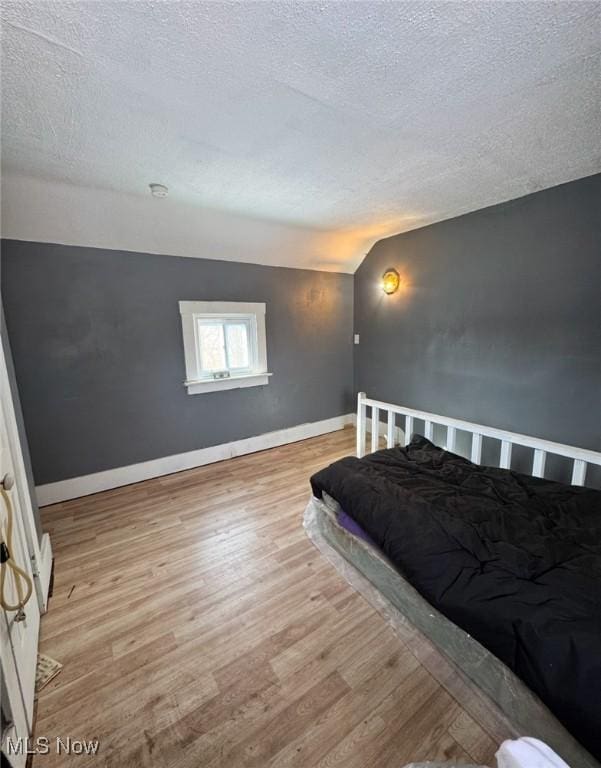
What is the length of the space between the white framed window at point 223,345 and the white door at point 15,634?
1.65 m

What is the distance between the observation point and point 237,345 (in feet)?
11.1

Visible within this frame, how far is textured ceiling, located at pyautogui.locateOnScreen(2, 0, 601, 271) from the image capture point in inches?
38.8

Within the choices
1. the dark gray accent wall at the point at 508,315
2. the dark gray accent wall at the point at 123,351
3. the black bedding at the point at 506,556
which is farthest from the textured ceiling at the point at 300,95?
the black bedding at the point at 506,556

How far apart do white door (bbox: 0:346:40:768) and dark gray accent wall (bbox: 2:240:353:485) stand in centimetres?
120

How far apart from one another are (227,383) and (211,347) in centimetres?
41

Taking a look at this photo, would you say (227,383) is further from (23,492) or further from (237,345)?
(23,492)

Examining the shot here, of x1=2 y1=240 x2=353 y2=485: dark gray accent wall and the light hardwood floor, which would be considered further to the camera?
x1=2 y1=240 x2=353 y2=485: dark gray accent wall

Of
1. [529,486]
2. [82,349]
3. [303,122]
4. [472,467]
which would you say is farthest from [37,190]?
[529,486]

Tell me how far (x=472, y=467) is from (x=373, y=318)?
2.29 m

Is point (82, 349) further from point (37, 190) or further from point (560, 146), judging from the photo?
point (560, 146)

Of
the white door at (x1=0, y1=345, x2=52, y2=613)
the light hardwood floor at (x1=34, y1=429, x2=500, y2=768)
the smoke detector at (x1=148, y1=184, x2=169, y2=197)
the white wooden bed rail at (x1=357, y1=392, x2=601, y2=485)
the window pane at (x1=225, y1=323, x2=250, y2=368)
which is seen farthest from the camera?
the window pane at (x1=225, y1=323, x2=250, y2=368)

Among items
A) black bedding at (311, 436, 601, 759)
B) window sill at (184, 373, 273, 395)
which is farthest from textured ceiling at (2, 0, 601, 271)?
black bedding at (311, 436, 601, 759)

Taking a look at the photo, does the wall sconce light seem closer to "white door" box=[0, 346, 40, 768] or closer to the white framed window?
the white framed window

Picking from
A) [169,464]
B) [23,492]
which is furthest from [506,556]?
[169,464]
